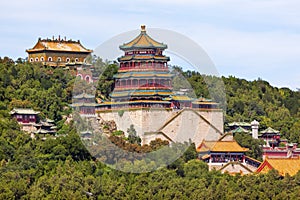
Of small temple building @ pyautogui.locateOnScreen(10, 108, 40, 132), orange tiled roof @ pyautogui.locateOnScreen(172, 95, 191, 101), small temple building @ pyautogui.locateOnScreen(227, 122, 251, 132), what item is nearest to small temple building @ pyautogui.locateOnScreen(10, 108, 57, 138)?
small temple building @ pyautogui.locateOnScreen(10, 108, 40, 132)

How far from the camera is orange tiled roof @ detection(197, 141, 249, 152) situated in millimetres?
49672

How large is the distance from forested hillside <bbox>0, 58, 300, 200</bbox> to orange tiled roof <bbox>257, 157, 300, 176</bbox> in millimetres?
1791

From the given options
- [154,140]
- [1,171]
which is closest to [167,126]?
[154,140]

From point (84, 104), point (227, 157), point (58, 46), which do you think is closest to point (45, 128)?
point (84, 104)

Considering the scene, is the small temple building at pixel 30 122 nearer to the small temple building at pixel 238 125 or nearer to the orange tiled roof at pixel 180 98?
the orange tiled roof at pixel 180 98

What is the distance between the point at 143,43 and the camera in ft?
177

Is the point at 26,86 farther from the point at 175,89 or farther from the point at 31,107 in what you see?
the point at 175,89

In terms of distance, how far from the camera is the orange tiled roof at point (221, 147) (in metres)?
49.7

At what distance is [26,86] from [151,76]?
6.67 m

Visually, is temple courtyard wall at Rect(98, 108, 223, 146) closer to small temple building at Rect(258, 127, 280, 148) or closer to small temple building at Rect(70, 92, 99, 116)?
small temple building at Rect(70, 92, 99, 116)

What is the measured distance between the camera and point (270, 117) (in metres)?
60.7

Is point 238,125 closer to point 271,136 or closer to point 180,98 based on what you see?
point 271,136

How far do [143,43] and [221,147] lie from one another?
284 inches

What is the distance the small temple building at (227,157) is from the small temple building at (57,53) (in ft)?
41.4
